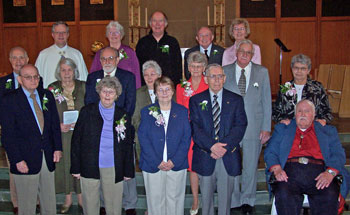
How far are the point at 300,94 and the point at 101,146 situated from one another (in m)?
1.94

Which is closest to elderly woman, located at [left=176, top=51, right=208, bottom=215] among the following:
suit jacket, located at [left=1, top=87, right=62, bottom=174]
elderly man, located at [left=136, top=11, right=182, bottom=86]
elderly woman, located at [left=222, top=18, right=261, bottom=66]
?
elderly woman, located at [left=222, top=18, right=261, bottom=66]

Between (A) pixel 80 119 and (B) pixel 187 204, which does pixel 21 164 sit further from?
(B) pixel 187 204

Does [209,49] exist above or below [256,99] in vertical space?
above

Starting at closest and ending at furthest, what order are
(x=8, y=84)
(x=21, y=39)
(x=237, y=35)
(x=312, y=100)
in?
(x=312, y=100), (x=8, y=84), (x=237, y=35), (x=21, y=39)

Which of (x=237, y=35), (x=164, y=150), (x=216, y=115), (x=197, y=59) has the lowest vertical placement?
(x=164, y=150)

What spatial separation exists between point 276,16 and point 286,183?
6903 mm

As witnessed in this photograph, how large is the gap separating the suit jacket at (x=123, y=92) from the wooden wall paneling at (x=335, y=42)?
7.03m

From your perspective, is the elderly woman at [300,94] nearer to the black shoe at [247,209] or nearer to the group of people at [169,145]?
the group of people at [169,145]

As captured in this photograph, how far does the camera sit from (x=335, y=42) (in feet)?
31.6

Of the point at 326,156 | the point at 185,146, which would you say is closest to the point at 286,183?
the point at 326,156

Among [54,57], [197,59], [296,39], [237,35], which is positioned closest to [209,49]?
[237,35]

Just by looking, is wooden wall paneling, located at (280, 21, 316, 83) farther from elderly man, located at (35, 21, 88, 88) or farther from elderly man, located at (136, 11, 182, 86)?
elderly man, located at (35, 21, 88, 88)

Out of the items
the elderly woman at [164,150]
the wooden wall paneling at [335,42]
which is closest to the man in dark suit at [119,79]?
the elderly woman at [164,150]

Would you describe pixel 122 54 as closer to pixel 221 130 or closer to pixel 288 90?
pixel 221 130
